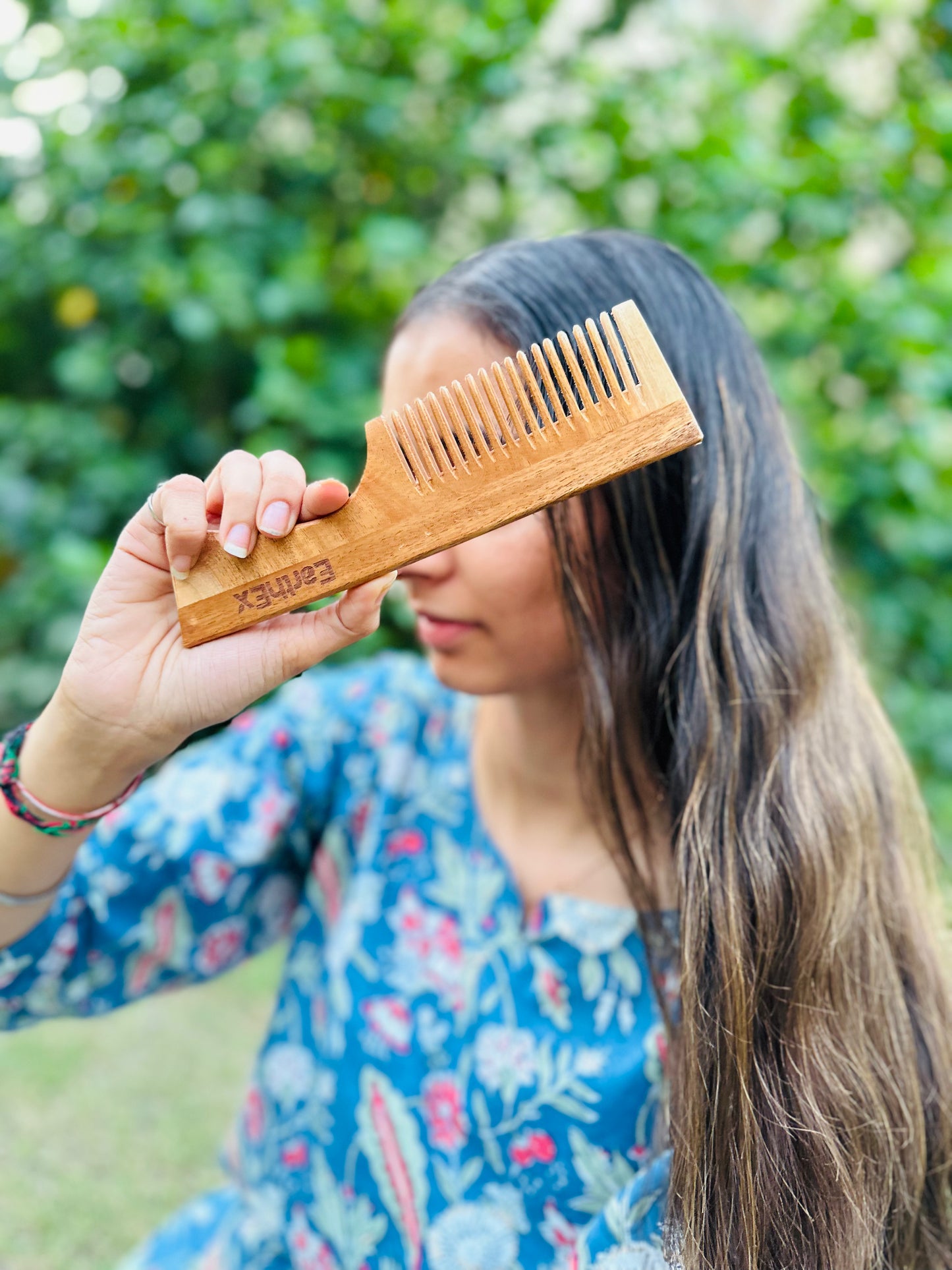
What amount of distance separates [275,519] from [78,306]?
1.73 m

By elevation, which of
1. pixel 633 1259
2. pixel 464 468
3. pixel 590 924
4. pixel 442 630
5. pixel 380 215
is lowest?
pixel 633 1259

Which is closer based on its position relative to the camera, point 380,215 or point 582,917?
point 582,917

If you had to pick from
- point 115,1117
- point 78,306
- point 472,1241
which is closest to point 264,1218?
point 472,1241

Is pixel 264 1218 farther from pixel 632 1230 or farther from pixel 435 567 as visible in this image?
pixel 435 567

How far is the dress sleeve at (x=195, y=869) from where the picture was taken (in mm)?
1160

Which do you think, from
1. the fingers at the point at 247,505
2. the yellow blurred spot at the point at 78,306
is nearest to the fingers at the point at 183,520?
the fingers at the point at 247,505

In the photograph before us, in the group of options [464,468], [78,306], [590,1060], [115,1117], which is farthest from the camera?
[78,306]

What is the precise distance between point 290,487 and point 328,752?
0.69 meters

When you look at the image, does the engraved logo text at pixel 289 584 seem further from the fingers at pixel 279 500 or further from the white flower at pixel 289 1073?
the white flower at pixel 289 1073

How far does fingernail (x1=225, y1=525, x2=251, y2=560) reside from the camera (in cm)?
79

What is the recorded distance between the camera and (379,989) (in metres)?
1.26

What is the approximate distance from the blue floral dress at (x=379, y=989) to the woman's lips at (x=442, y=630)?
37 centimetres

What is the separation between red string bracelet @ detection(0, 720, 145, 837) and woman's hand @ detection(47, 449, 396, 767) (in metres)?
0.07

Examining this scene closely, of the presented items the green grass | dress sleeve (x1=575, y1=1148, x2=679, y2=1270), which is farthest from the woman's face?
the green grass
